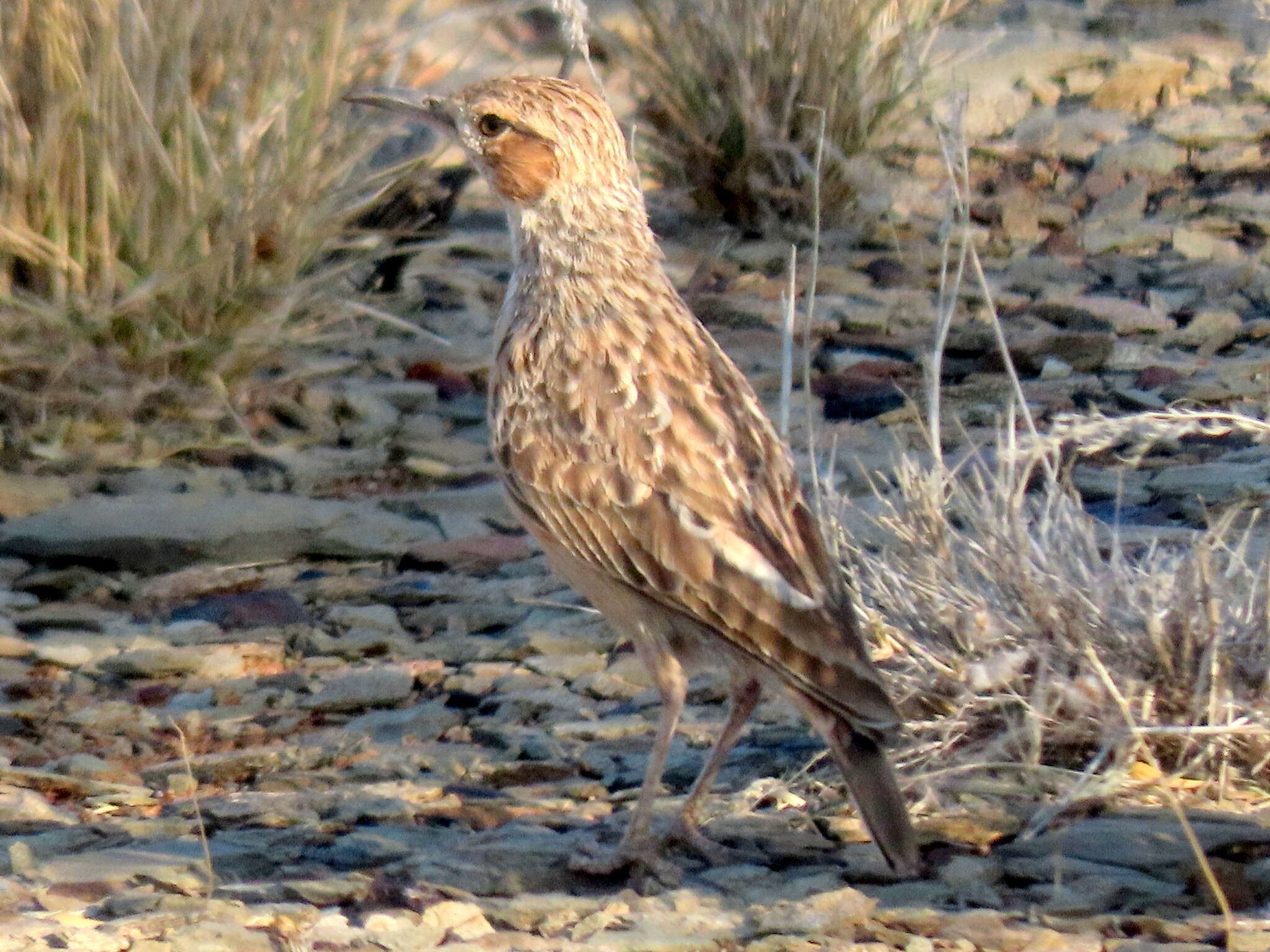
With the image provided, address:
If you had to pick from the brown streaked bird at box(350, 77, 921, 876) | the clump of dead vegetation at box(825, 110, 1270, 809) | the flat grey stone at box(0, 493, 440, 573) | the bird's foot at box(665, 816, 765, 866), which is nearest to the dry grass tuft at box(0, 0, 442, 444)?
the flat grey stone at box(0, 493, 440, 573)

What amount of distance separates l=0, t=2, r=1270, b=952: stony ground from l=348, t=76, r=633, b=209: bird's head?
995 mm

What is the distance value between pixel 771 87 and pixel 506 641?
3.52m

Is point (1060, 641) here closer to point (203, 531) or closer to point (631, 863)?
point (631, 863)

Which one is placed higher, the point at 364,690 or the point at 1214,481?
the point at 1214,481

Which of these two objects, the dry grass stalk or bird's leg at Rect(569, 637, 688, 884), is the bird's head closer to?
the dry grass stalk

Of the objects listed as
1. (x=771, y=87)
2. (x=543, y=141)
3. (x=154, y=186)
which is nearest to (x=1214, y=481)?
(x=543, y=141)

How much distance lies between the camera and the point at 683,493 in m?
3.87

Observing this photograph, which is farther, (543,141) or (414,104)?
(414,104)

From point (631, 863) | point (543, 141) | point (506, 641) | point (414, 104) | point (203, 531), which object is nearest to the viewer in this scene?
point (631, 863)

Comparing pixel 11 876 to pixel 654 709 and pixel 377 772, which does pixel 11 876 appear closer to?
pixel 377 772

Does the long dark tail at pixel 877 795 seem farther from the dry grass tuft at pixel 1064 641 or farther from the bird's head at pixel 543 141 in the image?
the bird's head at pixel 543 141

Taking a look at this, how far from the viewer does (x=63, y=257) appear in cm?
573

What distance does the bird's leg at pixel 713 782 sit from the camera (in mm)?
3770

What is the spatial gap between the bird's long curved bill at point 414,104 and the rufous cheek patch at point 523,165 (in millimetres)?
220
